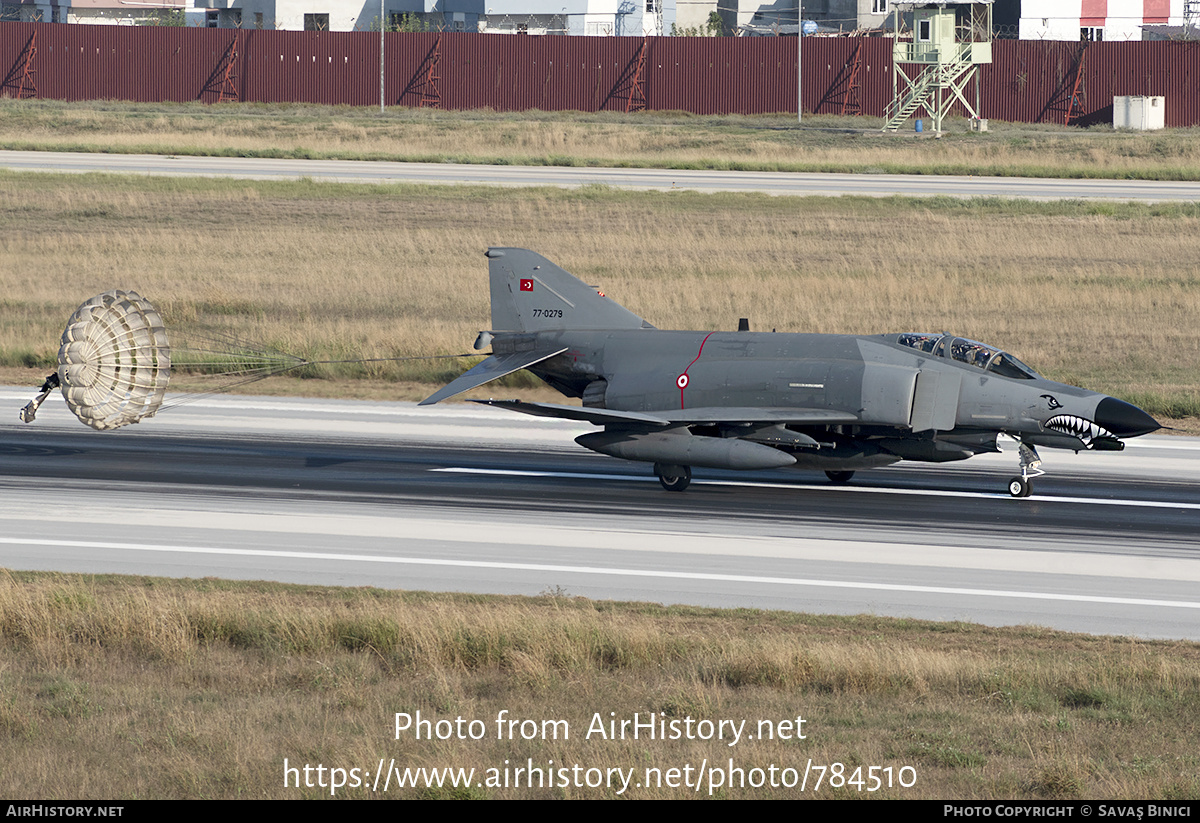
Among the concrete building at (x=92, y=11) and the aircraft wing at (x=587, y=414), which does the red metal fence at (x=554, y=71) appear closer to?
the concrete building at (x=92, y=11)

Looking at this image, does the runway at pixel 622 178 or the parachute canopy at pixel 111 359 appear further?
the runway at pixel 622 178

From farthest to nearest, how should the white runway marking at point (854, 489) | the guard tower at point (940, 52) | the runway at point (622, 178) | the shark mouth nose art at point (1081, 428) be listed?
the guard tower at point (940, 52) → the runway at point (622, 178) → the white runway marking at point (854, 489) → the shark mouth nose art at point (1081, 428)

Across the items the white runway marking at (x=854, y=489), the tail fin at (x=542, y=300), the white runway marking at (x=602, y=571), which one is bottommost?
the white runway marking at (x=602, y=571)

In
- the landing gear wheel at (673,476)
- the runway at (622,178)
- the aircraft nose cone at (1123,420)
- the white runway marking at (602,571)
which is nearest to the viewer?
the white runway marking at (602,571)

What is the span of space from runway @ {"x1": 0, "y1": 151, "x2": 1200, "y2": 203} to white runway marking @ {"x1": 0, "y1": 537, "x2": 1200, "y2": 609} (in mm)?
42190

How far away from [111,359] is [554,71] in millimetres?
76092

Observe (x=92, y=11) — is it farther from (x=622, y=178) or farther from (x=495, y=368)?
(x=495, y=368)

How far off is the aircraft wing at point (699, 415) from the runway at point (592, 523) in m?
1.40

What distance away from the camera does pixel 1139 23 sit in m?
97.2

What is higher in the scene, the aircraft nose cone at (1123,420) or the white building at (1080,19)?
the white building at (1080,19)

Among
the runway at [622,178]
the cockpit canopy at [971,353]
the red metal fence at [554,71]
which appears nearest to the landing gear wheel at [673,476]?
the cockpit canopy at [971,353]

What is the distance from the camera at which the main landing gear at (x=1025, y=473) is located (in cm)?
2130

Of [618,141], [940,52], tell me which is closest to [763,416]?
[618,141]

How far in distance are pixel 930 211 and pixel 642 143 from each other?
26942 mm
